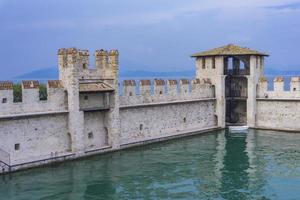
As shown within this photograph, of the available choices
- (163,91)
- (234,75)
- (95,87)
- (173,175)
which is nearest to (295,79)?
(234,75)

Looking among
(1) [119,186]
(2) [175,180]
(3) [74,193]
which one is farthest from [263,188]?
(3) [74,193]

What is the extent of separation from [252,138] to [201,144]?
Answer: 4360 millimetres

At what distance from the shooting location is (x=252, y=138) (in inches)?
1243

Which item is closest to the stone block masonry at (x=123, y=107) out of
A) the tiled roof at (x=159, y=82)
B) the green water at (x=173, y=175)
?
the tiled roof at (x=159, y=82)

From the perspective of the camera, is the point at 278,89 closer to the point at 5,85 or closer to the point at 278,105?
the point at 278,105

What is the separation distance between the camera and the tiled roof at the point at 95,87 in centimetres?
2506

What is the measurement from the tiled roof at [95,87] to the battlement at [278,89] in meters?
14.9

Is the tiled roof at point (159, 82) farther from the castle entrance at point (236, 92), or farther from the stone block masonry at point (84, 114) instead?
the castle entrance at point (236, 92)

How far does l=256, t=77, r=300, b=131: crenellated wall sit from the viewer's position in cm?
3409

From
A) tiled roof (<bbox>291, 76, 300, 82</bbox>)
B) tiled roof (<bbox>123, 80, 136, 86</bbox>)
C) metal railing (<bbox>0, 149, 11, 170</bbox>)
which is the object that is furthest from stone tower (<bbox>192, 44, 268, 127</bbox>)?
metal railing (<bbox>0, 149, 11, 170</bbox>)

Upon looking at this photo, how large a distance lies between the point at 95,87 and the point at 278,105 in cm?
1608

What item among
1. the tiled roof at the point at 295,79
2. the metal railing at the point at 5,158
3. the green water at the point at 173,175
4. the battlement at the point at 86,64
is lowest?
the green water at the point at 173,175

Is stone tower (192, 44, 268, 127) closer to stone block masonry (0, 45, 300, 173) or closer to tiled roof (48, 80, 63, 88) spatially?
stone block masonry (0, 45, 300, 173)

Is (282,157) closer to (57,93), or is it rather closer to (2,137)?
(57,93)
